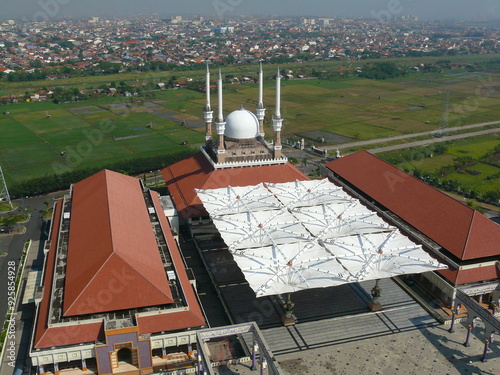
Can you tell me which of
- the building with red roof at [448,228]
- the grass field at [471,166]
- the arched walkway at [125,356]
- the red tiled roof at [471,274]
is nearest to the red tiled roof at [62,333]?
the arched walkway at [125,356]

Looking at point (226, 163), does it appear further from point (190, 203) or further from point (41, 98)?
point (41, 98)

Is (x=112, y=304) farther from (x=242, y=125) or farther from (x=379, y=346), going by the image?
(x=242, y=125)

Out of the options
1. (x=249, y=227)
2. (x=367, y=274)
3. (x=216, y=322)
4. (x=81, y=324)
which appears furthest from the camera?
(x=249, y=227)

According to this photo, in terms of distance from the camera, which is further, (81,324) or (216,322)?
(216,322)

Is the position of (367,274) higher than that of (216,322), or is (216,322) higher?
(367,274)

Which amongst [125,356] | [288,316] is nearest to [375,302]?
[288,316]

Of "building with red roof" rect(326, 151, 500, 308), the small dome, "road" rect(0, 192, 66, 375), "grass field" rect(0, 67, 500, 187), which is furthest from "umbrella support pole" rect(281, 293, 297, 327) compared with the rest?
"grass field" rect(0, 67, 500, 187)

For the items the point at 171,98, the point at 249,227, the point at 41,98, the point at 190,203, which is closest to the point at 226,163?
the point at 190,203
